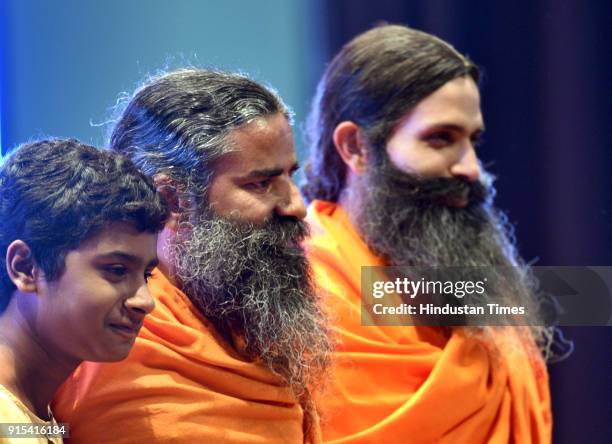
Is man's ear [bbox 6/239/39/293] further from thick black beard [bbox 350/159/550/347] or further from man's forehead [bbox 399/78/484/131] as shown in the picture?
man's forehead [bbox 399/78/484/131]

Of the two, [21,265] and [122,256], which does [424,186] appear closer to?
[122,256]

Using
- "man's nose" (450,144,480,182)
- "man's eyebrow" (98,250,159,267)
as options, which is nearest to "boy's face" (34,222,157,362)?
"man's eyebrow" (98,250,159,267)

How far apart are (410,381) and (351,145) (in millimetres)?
674

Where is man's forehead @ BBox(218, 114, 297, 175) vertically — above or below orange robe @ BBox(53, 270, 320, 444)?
above

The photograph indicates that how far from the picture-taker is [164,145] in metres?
1.96

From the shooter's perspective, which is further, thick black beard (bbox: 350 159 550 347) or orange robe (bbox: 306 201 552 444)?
thick black beard (bbox: 350 159 550 347)

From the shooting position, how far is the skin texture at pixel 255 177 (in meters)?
1.98

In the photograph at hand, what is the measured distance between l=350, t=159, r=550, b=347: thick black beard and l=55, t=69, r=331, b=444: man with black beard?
57 cm

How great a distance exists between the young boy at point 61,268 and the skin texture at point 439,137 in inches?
41.5

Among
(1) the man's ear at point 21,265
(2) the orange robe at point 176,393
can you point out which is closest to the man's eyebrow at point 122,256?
(1) the man's ear at point 21,265

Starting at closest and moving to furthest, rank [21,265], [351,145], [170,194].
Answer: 1. [21,265]
2. [170,194]
3. [351,145]

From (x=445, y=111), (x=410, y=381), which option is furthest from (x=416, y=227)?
(x=410, y=381)

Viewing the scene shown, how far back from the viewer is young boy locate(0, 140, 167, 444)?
5.32 ft

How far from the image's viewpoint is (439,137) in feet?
8.56
